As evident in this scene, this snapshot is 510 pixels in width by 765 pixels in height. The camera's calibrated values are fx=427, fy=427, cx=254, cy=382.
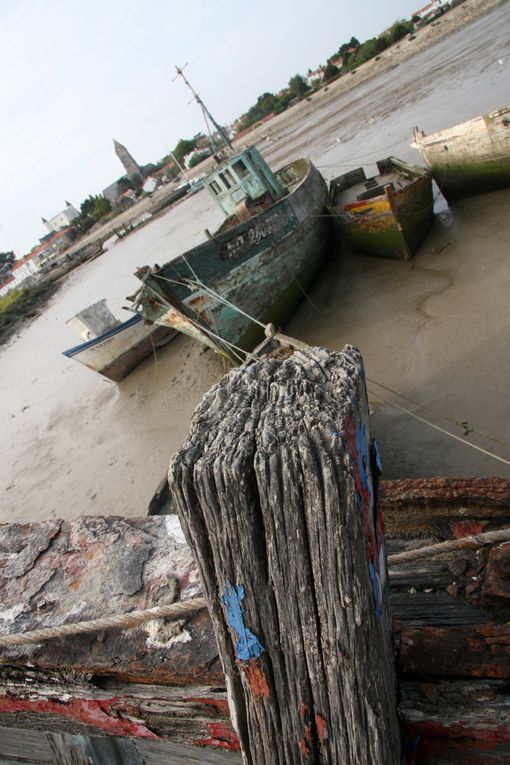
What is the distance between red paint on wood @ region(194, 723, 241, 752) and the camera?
1354 mm

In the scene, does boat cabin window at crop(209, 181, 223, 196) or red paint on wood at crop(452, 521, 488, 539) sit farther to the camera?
boat cabin window at crop(209, 181, 223, 196)

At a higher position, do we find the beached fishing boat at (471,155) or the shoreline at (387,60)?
the shoreline at (387,60)

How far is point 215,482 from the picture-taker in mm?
828

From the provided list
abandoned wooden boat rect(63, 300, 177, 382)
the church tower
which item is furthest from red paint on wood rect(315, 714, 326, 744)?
the church tower

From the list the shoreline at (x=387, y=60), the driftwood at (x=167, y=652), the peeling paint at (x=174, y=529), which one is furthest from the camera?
the shoreline at (x=387, y=60)

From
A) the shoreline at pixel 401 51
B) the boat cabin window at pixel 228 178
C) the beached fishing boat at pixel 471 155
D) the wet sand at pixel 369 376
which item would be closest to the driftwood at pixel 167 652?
the wet sand at pixel 369 376

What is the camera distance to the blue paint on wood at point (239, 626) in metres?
0.94

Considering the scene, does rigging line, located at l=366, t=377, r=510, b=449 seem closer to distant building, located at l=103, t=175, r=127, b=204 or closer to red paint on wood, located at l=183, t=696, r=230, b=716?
red paint on wood, located at l=183, t=696, r=230, b=716

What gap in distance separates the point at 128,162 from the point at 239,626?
10056 cm

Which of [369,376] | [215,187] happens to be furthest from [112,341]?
[369,376]

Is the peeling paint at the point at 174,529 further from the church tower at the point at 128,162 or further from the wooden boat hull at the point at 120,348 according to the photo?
the church tower at the point at 128,162

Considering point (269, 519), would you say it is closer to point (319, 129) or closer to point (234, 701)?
point (234, 701)

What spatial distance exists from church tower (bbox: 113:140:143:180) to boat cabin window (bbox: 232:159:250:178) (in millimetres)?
85931

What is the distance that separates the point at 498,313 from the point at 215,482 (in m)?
7.18
